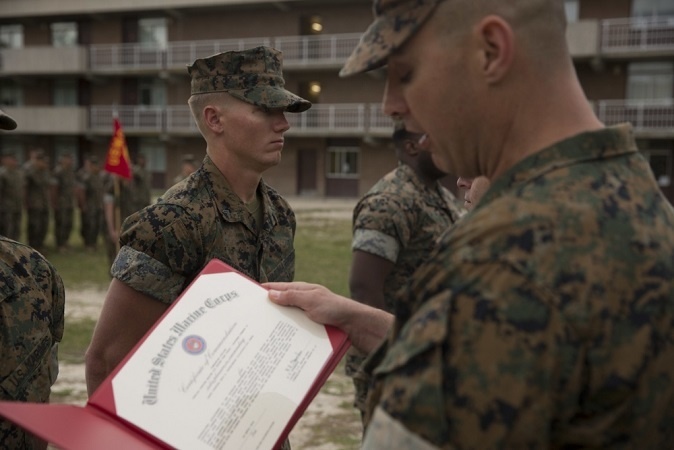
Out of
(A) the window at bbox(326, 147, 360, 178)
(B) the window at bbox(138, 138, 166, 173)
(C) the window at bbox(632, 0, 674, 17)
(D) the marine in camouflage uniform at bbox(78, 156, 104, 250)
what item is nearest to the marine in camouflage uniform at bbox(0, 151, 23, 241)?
(D) the marine in camouflage uniform at bbox(78, 156, 104, 250)

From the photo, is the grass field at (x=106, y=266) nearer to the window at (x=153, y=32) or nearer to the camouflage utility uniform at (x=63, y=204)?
the camouflage utility uniform at (x=63, y=204)

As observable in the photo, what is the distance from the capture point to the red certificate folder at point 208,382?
4.72ft

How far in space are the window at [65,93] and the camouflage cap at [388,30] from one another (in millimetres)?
31553

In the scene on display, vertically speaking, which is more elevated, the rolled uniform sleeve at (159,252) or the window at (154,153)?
the rolled uniform sleeve at (159,252)

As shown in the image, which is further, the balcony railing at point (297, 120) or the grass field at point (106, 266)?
the balcony railing at point (297, 120)

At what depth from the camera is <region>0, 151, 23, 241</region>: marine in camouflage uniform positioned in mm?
13156

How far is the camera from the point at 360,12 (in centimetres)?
2605

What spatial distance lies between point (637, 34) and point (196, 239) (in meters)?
23.1

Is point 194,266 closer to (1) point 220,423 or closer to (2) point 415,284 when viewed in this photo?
(1) point 220,423

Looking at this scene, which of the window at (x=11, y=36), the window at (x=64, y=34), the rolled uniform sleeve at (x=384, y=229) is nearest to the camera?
the rolled uniform sleeve at (x=384, y=229)

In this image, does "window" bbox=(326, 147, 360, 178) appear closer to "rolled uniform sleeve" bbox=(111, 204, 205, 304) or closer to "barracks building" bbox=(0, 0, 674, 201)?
"barracks building" bbox=(0, 0, 674, 201)

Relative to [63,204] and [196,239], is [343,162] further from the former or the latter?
[196,239]

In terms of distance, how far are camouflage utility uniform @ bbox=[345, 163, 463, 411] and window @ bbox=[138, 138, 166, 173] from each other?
27.4 m

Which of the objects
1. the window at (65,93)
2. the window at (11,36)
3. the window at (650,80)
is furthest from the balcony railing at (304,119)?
the window at (11,36)
